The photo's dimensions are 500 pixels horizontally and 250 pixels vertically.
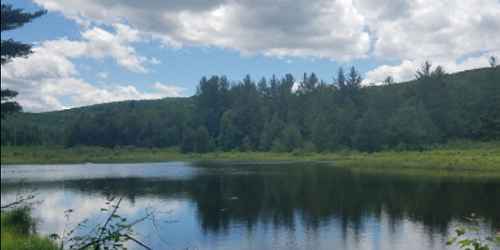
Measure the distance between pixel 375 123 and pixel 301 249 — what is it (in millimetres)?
95969

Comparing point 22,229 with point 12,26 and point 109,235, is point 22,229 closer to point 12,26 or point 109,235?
point 109,235

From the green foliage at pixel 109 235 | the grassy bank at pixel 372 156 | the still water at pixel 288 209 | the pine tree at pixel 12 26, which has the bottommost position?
the still water at pixel 288 209

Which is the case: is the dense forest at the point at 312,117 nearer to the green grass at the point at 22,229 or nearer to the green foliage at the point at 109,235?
the green grass at the point at 22,229

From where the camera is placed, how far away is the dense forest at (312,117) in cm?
12000

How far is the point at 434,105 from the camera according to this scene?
138 m

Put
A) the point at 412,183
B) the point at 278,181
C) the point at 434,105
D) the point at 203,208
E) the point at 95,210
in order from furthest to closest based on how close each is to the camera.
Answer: the point at 434,105
the point at 278,181
the point at 412,183
the point at 203,208
the point at 95,210

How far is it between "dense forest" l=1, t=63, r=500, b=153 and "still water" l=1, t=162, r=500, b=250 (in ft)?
172

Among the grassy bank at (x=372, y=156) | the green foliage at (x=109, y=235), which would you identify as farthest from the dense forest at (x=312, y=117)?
the green foliage at (x=109, y=235)

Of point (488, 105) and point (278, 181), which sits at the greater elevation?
point (488, 105)

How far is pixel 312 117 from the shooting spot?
158 meters

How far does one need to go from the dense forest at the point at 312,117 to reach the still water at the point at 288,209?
52.4 metres

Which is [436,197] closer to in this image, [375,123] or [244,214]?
[244,214]

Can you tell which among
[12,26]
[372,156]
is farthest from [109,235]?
[372,156]

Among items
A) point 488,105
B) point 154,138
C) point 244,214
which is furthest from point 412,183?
point 154,138
